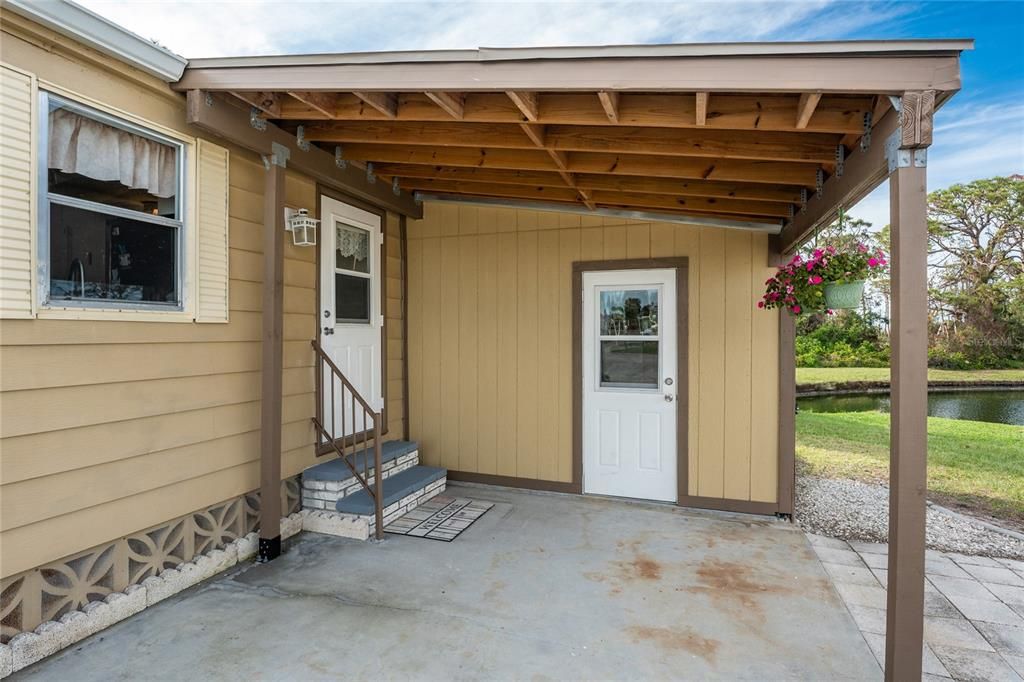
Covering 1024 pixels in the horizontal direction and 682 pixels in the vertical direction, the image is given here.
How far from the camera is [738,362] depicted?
4148mm

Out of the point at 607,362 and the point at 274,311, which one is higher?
the point at 274,311

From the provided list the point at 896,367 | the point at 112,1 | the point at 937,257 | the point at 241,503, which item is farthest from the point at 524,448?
the point at 937,257

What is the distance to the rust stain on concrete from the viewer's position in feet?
7.59

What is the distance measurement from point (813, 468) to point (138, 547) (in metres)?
5.92

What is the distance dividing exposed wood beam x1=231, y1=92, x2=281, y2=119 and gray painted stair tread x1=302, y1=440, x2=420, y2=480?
89.1 inches

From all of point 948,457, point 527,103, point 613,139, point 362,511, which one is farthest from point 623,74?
point 948,457

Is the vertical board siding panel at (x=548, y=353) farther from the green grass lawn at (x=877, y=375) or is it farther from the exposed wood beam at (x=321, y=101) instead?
the green grass lawn at (x=877, y=375)

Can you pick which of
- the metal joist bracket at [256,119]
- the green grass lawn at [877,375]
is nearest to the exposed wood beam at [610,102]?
the metal joist bracket at [256,119]

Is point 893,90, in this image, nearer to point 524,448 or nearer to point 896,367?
point 896,367

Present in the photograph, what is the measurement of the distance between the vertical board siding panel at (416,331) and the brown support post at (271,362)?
1.89 meters

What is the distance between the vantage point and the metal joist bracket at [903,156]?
74.4 inches

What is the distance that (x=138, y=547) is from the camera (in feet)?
8.49

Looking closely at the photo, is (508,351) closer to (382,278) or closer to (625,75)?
(382,278)

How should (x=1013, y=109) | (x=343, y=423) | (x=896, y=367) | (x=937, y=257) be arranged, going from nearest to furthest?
(x=896, y=367) < (x=343, y=423) < (x=1013, y=109) < (x=937, y=257)
